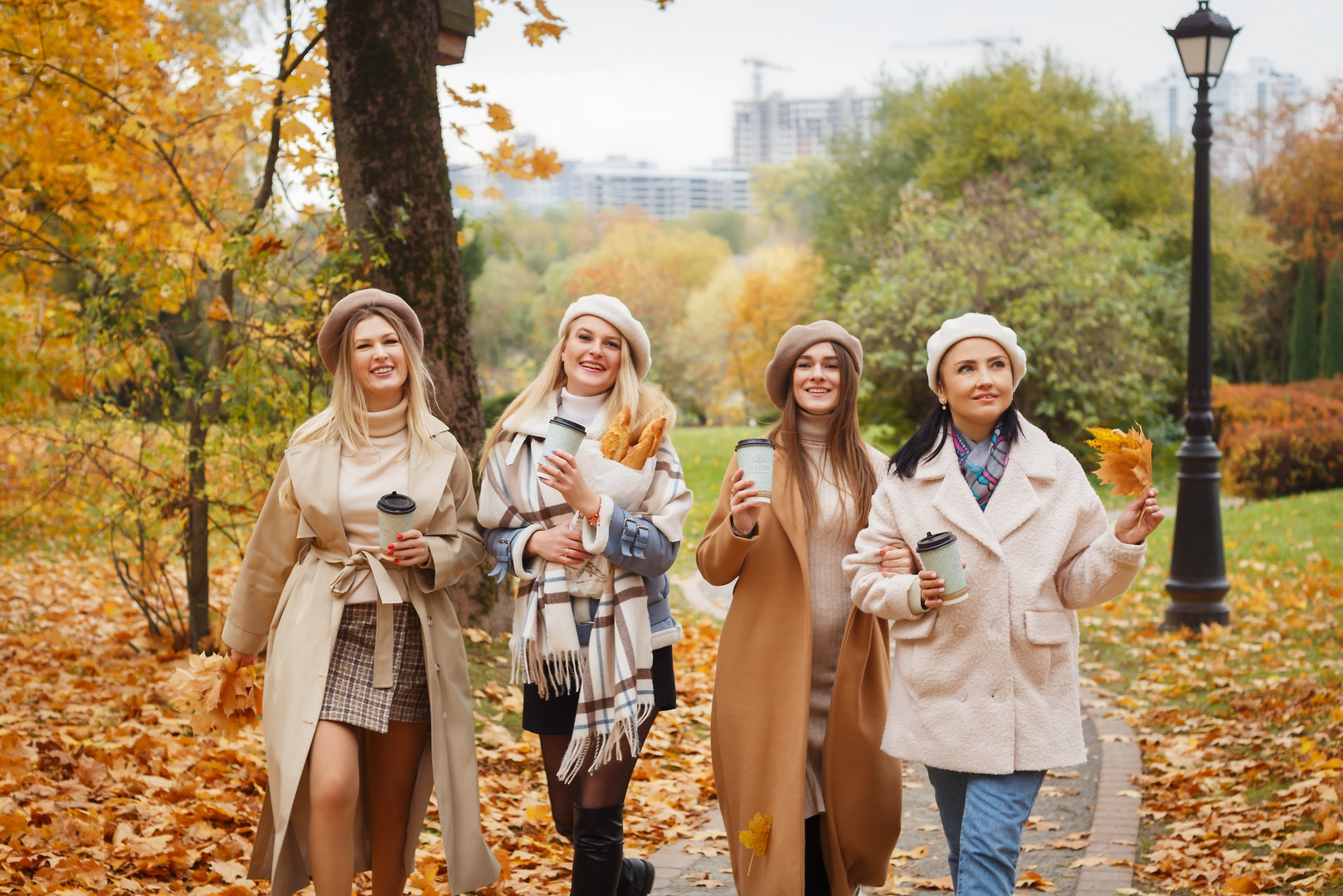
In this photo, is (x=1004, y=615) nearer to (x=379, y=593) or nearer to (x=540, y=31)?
(x=379, y=593)

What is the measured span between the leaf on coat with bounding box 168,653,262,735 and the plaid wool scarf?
80 centimetres

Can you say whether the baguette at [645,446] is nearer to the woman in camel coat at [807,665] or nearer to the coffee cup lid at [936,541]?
the woman in camel coat at [807,665]

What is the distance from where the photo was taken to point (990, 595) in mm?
3242

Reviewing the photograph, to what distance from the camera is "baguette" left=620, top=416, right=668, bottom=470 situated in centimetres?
348

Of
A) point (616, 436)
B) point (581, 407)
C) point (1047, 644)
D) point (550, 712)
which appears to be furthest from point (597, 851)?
point (1047, 644)

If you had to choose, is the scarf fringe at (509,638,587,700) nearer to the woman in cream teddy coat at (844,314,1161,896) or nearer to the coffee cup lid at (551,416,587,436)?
the coffee cup lid at (551,416,587,436)

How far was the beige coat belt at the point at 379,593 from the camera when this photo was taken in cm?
334

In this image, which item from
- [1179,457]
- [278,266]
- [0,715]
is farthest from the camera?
[1179,457]

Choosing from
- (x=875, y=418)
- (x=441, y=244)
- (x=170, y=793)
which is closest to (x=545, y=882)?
(x=170, y=793)

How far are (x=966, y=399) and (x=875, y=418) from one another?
20.2 metres

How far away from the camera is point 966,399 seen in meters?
3.37

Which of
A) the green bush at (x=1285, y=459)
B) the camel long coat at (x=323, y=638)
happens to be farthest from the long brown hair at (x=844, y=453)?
the green bush at (x=1285, y=459)

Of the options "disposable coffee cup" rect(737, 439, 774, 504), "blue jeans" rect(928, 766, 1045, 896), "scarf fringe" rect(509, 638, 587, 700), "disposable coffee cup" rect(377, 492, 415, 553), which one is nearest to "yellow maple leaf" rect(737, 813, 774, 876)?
"blue jeans" rect(928, 766, 1045, 896)

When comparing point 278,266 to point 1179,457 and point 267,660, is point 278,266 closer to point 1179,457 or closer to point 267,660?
point 267,660
